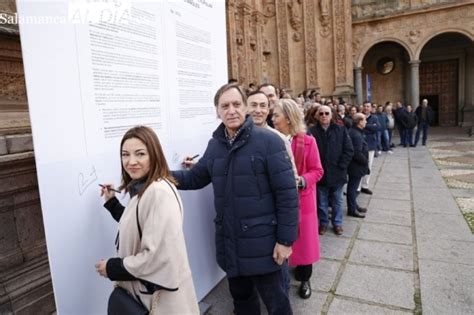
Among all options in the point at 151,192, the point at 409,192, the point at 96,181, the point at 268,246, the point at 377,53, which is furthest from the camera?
the point at 377,53

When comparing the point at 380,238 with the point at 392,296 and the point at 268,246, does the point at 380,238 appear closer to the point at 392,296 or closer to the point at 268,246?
the point at 392,296

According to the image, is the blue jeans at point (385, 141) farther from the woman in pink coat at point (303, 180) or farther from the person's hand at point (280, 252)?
the person's hand at point (280, 252)


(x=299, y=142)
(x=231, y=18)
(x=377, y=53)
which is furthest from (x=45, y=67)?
(x=377, y=53)

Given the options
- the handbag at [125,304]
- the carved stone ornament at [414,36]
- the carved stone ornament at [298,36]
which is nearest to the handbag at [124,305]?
the handbag at [125,304]

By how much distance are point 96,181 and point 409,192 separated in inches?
233

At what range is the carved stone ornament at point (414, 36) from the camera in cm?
1572

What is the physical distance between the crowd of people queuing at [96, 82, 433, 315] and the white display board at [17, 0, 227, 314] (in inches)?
7.8

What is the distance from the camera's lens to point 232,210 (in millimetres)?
2018

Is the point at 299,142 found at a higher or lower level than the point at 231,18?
lower

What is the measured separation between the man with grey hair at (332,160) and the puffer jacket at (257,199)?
2.40 m

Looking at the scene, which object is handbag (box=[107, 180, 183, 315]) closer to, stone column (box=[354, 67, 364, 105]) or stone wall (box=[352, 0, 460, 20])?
stone column (box=[354, 67, 364, 105])

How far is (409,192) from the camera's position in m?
6.11

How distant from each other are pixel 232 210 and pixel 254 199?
0.17 metres

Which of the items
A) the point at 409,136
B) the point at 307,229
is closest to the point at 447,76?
the point at 409,136
